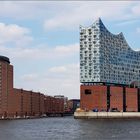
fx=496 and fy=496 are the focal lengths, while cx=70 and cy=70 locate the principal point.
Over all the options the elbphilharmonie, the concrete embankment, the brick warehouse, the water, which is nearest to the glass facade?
the elbphilharmonie

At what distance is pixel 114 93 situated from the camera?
183 m

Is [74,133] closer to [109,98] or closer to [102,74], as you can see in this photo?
[109,98]

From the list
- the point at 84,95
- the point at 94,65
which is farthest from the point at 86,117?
the point at 94,65

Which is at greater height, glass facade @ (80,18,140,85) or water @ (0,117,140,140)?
glass facade @ (80,18,140,85)

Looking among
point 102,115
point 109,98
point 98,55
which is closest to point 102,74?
point 98,55

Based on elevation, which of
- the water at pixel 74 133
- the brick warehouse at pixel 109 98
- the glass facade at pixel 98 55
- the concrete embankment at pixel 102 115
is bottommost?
the water at pixel 74 133

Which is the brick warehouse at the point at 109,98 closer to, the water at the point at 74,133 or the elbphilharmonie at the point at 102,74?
the elbphilharmonie at the point at 102,74

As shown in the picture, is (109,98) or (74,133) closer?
(74,133)

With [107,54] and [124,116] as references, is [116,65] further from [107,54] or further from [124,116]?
[124,116]

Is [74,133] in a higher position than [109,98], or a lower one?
lower

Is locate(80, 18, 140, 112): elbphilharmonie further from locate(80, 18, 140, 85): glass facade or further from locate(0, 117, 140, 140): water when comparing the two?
locate(0, 117, 140, 140): water

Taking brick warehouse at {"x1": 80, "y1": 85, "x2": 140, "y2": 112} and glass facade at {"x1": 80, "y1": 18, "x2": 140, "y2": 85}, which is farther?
glass facade at {"x1": 80, "y1": 18, "x2": 140, "y2": 85}

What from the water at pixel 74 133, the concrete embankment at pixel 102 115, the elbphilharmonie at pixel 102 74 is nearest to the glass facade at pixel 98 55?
the elbphilharmonie at pixel 102 74

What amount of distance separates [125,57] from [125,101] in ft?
64.0
